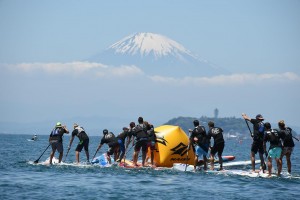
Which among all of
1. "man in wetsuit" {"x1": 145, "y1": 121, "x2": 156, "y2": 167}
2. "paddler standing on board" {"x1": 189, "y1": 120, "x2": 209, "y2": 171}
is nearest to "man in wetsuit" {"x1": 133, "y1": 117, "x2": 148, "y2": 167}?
"man in wetsuit" {"x1": 145, "y1": 121, "x2": 156, "y2": 167}

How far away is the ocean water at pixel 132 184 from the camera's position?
71.0ft

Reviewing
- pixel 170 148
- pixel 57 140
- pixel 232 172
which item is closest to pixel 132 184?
pixel 232 172

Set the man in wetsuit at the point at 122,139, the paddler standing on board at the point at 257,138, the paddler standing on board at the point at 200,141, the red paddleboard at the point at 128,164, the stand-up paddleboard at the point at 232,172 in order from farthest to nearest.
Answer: the man in wetsuit at the point at 122,139, the red paddleboard at the point at 128,164, the paddler standing on board at the point at 200,141, the paddler standing on board at the point at 257,138, the stand-up paddleboard at the point at 232,172

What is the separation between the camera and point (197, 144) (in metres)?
29.6

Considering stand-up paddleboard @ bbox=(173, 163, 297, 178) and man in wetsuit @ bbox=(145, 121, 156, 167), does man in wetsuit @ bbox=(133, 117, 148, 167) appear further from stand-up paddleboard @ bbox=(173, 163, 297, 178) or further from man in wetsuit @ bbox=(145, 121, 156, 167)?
stand-up paddleboard @ bbox=(173, 163, 297, 178)

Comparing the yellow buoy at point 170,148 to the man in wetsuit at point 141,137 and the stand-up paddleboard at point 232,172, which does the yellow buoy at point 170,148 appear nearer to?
the man in wetsuit at point 141,137

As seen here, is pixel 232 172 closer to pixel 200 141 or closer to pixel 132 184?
pixel 200 141

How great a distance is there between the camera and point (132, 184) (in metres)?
24.4

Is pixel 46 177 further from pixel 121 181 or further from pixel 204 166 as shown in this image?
pixel 204 166

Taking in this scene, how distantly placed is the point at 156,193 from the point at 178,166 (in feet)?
28.1

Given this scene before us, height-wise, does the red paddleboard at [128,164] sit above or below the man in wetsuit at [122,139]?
below

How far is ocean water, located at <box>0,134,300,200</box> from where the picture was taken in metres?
21.6

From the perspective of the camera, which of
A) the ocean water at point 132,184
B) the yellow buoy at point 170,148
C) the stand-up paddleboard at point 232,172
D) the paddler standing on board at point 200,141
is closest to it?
the ocean water at point 132,184

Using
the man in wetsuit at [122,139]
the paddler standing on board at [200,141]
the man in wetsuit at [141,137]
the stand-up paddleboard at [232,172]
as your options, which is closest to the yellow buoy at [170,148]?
the man in wetsuit at [141,137]
